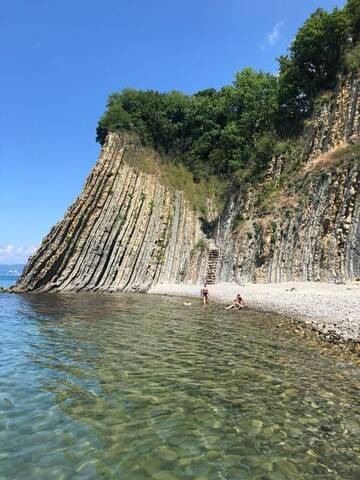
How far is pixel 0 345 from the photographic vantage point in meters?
13.5

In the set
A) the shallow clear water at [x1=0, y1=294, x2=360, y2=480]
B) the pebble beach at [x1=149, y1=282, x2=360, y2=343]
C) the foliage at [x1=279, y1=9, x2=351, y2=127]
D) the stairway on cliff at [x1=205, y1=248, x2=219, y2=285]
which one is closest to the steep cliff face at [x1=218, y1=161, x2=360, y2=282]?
the stairway on cliff at [x1=205, y1=248, x2=219, y2=285]

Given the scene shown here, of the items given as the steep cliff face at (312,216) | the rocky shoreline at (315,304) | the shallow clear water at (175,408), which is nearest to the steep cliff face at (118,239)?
the steep cliff face at (312,216)

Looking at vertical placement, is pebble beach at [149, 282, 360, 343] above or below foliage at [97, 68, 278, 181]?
below

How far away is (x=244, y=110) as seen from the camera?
51562 millimetres

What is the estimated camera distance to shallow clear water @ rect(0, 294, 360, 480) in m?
5.93

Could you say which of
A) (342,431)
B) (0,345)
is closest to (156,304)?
(0,345)

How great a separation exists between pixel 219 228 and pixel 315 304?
1013 inches

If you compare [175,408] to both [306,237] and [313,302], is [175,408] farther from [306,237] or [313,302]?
[306,237]

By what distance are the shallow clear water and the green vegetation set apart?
3186 centimetres

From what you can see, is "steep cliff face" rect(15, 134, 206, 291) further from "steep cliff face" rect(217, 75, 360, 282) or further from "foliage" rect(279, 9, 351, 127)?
"foliage" rect(279, 9, 351, 127)

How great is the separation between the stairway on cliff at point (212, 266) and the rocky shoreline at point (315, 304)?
21.9 ft

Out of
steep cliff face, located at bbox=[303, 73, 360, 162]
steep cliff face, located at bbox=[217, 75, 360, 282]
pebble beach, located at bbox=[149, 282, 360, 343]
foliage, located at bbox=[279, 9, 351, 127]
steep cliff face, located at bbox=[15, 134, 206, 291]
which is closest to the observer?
pebble beach, located at bbox=[149, 282, 360, 343]

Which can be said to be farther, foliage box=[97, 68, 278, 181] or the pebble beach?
foliage box=[97, 68, 278, 181]

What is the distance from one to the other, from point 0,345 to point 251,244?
26180mm
